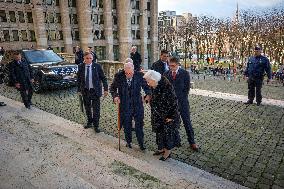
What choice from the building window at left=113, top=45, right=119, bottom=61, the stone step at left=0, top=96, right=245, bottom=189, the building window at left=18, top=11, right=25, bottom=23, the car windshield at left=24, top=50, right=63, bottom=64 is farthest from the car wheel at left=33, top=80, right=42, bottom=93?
the building window at left=113, top=45, right=119, bottom=61

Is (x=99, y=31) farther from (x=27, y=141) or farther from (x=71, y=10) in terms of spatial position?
(x=27, y=141)

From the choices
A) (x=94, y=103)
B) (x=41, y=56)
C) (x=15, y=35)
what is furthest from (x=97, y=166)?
(x=15, y=35)

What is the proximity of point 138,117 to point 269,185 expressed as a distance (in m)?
2.78

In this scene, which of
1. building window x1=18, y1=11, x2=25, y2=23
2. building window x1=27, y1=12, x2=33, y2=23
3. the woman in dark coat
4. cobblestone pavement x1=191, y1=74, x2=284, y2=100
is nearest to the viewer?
the woman in dark coat

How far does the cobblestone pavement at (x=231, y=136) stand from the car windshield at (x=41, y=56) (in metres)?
2.64

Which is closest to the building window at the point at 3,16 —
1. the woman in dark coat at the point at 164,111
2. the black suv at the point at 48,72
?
the black suv at the point at 48,72

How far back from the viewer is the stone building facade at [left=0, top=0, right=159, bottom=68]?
44281mm

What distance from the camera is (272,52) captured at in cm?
4791

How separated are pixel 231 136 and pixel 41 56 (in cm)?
966

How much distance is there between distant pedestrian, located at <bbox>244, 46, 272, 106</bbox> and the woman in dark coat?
16.7 feet

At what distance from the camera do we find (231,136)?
6352mm

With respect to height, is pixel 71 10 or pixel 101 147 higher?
pixel 71 10

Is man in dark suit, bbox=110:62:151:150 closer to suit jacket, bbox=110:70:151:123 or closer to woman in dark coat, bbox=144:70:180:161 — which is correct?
suit jacket, bbox=110:70:151:123

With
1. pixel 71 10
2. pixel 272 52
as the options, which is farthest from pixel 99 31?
pixel 272 52
